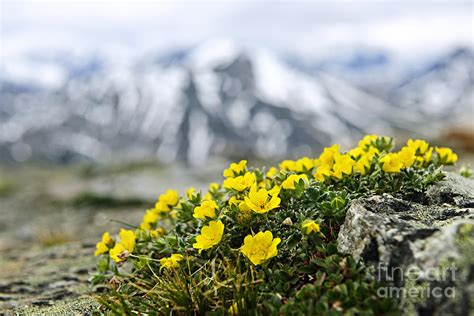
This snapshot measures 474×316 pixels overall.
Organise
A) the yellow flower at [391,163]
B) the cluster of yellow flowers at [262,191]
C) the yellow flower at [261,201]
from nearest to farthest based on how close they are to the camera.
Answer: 1. the cluster of yellow flowers at [262,191]
2. the yellow flower at [261,201]
3. the yellow flower at [391,163]

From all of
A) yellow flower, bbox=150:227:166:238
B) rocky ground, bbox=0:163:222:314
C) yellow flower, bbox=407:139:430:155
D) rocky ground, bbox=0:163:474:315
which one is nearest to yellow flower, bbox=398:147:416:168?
rocky ground, bbox=0:163:474:315

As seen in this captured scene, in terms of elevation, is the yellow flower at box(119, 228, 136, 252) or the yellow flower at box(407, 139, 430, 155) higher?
the yellow flower at box(407, 139, 430, 155)

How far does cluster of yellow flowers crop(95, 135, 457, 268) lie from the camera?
385 cm

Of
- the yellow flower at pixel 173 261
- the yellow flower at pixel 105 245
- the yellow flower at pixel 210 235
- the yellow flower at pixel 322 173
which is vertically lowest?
the yellow flower at pixel 173 261

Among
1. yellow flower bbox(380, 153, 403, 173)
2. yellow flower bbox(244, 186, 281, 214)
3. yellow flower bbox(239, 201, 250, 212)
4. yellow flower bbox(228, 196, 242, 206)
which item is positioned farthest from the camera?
yellow flower bbox(380, 153, 403, 173)

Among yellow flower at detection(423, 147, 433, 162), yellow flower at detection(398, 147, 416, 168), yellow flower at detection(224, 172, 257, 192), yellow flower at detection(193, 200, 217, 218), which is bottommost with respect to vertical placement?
yellow flower at detection(193, 200, 217, 218)

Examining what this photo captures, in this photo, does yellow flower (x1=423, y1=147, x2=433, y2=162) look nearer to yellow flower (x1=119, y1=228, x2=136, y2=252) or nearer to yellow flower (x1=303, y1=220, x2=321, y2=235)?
yellow flower (x1=303, y1=220, x2=321, y2=235)

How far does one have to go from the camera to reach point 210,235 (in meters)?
4.04

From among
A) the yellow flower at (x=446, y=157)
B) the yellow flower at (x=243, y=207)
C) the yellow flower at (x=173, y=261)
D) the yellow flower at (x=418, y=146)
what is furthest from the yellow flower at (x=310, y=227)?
the yellow flower at (x=446, y=157)

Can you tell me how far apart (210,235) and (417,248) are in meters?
1.69

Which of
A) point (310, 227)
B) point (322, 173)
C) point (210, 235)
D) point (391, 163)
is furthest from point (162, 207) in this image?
point (391, 163)

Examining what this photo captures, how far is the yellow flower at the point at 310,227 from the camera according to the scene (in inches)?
147

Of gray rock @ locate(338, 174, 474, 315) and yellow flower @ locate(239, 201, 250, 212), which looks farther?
yellow flower @ locate(239, 201, 250, 212)

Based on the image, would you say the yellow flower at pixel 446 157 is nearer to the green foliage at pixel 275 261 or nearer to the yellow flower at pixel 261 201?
the green foliage at pixel 275 261
